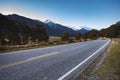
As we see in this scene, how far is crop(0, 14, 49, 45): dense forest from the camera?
57.9m

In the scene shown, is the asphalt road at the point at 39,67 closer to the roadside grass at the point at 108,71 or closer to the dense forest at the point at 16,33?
the roadside grass at the point at 108,71

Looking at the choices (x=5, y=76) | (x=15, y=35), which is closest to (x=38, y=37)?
(x=15, y=35)

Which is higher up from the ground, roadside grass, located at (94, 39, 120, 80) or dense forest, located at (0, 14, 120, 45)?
dense forest, located at (0, 14, 120, 45)

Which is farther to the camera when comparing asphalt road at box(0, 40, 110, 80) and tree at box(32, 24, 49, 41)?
tree at box(32, 24, 49, 41)

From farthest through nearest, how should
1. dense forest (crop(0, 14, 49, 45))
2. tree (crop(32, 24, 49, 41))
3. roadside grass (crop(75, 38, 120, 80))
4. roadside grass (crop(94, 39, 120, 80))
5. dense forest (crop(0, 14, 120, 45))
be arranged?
tree (crop(32, 24, 49, 41)), dense forest (crop(0, 14, 120, 45)), dense forest (crop(0, 14, 49, 45)), roadside grass (crop(94, 39, 120, 80)), roadside grass (crop(75, 38, 120, 80))

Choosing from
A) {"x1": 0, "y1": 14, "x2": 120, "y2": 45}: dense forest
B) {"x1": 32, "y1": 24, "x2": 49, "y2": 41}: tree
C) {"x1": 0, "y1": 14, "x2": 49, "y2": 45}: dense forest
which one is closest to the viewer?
{"x1": 0, "y1": 14, "x2": 49, "y2": 45}: dense forest

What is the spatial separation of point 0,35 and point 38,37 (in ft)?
80.7

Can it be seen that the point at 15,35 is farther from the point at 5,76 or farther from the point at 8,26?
the point at 5,76

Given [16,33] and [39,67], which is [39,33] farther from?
[39,67]

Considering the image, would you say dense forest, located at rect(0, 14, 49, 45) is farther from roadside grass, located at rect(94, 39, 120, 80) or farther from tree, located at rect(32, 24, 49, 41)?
roadside grass, located at rect(94, 39, 120, 80)

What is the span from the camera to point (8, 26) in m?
62.2

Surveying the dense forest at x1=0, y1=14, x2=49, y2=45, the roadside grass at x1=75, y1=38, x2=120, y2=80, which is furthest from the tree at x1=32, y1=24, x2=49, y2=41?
the roadside grass at x1=75, y1=38, x2=120, y2=80

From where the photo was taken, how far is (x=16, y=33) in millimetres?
63031

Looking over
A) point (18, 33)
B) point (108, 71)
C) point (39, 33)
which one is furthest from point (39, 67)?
point (39, 33)
